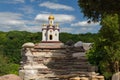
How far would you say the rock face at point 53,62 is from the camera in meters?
24.5

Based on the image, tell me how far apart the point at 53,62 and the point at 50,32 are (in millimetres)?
7112

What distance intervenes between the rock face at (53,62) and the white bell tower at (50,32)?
1.93m

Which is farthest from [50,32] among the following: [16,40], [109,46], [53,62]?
[16,40]

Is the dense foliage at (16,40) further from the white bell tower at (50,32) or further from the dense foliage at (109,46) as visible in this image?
the dense foliage at (109,46)

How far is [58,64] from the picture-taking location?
2847 centimetres

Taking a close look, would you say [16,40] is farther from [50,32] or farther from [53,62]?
[53,62]

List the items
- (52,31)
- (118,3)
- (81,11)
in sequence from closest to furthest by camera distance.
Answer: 1. (118,3)
2. (81,11)
3. (52,31)

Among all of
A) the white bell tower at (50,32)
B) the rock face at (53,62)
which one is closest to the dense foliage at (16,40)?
the white bell tower at (50,32)

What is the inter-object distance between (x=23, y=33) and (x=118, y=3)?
243 feet

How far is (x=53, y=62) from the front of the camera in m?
29.0

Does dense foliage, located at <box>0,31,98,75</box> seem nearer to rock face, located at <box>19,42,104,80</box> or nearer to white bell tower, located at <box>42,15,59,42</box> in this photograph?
white bell tower, located at <box>42,15,59,42</box>

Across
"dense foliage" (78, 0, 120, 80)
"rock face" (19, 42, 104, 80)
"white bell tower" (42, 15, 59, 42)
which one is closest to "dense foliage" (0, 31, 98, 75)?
"white bell tower" (42, 15, 59, 42)

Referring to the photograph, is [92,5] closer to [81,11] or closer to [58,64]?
[81,11]

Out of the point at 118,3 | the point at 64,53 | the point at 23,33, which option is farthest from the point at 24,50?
the point at 23,33
